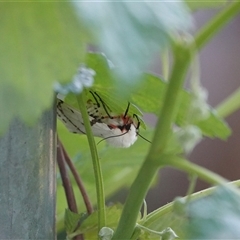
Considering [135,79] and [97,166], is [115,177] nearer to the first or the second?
[97,166]

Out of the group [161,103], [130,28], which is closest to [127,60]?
[130,28]

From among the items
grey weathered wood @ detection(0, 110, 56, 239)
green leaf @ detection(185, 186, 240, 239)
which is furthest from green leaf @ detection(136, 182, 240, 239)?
grey weathered wood @ detection(0, 110, 56, 239)

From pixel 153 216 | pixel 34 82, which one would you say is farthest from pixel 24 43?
pixel 153 216

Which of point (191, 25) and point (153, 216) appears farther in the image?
point (153, 216)

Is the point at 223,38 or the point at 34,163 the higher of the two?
the point at 223,38

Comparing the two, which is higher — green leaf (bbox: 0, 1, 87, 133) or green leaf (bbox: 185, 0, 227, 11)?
green leaf (bbox: 185, 0, 227, 11)

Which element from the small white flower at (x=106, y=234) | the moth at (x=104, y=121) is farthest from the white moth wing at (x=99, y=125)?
the small white flower at (x=106, y=234)

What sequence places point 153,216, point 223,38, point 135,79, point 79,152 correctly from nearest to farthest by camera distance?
point 135,79
point 153,216
point 79,152
point 223,38

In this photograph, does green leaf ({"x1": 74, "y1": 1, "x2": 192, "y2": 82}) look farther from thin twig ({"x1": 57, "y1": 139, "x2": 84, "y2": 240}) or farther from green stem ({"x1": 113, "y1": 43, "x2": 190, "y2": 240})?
thin twig ({"x1": 57, "y1": 139, "x2": 84, "y2": 240})
